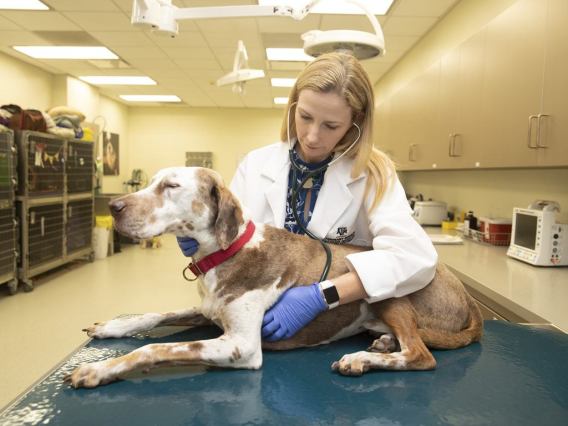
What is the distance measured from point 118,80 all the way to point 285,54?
3.44 m

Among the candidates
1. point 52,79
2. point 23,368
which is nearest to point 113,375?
point 23,368

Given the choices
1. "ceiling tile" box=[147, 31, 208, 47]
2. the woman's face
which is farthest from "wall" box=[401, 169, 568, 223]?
"ceiling tile" box=[147, 31, 208, 47]

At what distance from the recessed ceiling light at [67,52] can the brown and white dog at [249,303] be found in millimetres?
5407

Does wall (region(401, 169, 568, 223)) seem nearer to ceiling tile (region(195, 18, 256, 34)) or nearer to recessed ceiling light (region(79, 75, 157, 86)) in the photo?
ceiling tile (region(195, 18, 256, 34))

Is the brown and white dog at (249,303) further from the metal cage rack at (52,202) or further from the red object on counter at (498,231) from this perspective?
the metal cage rack at (52,202)

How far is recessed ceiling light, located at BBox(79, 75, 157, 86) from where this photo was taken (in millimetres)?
7461

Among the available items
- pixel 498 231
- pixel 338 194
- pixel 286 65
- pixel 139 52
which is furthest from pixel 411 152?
pixel 139 52

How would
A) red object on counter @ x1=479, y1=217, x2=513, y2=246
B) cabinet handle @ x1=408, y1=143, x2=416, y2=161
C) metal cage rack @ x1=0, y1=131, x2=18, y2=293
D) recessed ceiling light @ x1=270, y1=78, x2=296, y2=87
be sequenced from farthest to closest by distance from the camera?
1. recessed ceiling light @ x1=270, y1=78, x2=296, y2=87
2. cabinet handle @ x1=408, y1=143, x2=416, y2=161
3. metal cage rack @ x1=0, y1=131, x2=18, y2=293
4. red object on counter @ x1=479, y1=217, x2=513, y2=246

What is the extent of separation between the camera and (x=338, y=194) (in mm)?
1440

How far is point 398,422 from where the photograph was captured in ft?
2.79

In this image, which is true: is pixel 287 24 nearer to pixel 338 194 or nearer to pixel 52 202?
pixel 52 202

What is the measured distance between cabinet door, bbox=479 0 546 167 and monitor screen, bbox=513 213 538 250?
0.32 m

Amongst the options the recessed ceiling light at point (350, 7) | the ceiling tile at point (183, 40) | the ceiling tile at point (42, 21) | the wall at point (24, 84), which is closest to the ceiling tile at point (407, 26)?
the recessed ceiling light at point (350, 7)

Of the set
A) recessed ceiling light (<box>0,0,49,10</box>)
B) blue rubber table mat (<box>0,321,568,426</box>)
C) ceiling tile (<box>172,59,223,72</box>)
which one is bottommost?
blue rubber table mat (<box>0,321,568,426</box>)
